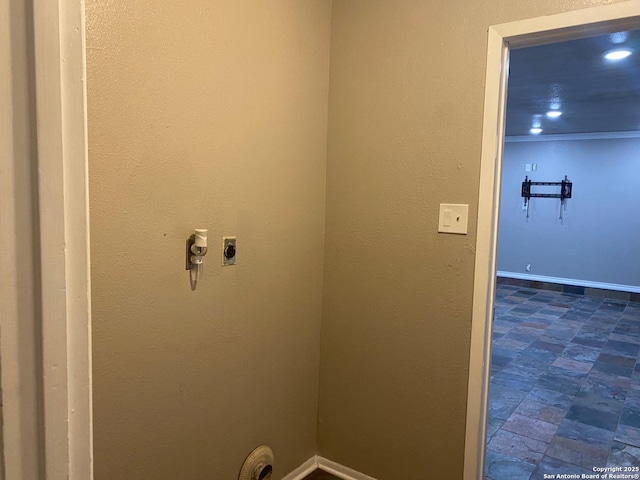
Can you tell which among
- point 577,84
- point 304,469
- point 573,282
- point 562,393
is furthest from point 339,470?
point 573,282

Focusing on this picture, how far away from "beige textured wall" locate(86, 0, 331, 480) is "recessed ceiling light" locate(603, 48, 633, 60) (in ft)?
6.95

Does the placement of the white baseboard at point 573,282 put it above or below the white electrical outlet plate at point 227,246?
below

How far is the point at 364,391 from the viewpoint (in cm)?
206

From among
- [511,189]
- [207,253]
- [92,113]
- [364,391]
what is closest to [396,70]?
[207,253]

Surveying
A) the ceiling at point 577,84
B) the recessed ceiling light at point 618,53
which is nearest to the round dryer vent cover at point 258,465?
the ceiling at point 577,84

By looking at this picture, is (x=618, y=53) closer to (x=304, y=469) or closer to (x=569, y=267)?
(x=304, y=469)

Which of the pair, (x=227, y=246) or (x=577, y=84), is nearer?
(x=227, y=246)

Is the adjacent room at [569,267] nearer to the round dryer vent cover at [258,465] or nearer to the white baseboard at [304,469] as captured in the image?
the white baseboard at [304,469]

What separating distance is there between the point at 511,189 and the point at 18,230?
8.04 metres

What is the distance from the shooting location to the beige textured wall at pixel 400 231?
1.76m

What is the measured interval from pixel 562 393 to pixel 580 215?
4501mm

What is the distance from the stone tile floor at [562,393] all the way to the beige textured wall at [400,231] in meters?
0.75

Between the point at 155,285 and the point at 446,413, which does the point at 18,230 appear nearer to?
the point at 155,285

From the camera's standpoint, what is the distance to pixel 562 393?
3.36 metres
